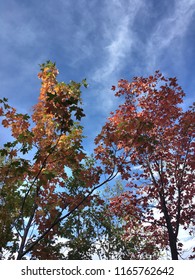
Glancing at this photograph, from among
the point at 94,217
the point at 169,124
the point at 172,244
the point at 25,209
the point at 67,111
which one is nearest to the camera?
the point at 67,111

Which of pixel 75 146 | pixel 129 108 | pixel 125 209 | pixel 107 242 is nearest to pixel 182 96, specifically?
pixel 129 108

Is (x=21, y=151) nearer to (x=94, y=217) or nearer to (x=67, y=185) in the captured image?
(x=67, y=185)

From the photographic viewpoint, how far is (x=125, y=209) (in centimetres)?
1221

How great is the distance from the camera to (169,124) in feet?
38.2

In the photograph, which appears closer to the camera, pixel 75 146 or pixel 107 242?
pixel 75 146

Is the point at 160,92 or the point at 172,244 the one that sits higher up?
the point at 160,92

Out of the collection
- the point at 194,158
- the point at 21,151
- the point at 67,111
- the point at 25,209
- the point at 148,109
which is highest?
the point at 148,109

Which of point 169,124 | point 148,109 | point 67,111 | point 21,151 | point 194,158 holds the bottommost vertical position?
point 21,151

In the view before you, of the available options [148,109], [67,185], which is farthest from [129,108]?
[67,185]

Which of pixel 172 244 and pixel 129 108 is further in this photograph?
pixel 129 108

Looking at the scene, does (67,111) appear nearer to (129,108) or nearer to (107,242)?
(129,108)

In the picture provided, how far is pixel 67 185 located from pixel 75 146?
845 cm

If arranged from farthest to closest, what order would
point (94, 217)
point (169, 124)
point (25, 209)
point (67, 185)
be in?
point (94, 217) < point (67, 185) < point (169, 124) < point (25, 209)

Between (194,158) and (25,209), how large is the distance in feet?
22.4
